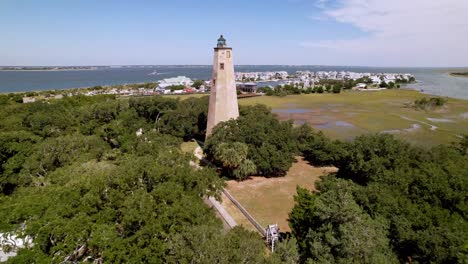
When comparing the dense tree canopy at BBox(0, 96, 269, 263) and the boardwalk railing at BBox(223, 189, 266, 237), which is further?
the boardwalk railing at BBox(223, 189, 266, 237)

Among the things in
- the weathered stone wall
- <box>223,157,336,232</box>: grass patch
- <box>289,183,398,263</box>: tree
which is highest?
the weathered stone wall

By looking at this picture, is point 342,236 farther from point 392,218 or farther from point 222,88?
point 222,88

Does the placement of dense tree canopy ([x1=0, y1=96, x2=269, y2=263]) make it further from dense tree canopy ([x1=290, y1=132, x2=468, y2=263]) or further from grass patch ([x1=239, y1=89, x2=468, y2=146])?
grass patch ([x1=239, y1=89, x2=468, y2=146])

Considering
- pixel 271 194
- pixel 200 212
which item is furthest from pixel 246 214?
pixel 200 212

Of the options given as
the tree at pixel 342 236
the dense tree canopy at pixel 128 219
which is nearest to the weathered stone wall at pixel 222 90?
the dense tree canopy at pixel 128 219

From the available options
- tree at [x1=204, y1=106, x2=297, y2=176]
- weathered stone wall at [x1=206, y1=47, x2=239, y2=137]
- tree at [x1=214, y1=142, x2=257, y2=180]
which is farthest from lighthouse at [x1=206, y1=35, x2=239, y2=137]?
tree at [x1=214, y1=142, x2=257, y2=180]

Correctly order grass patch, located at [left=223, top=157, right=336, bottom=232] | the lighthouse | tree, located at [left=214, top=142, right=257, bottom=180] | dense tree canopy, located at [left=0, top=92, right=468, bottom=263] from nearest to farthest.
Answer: dense tree canopy, located at [left=0, top=92, right=468, bottom=263] → grass patch, located at [left=223, top=157, right=336, bottom=232] → tree, located at [left=214, top=142, right=257, bottom=180] → the lighthouse

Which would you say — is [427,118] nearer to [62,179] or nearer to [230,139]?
[230,139]

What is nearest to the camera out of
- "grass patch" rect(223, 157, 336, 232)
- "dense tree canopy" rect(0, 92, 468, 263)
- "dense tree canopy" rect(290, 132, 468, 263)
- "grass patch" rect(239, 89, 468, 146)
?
"dense tree canopy" rect(0, 92, 468, 263)
